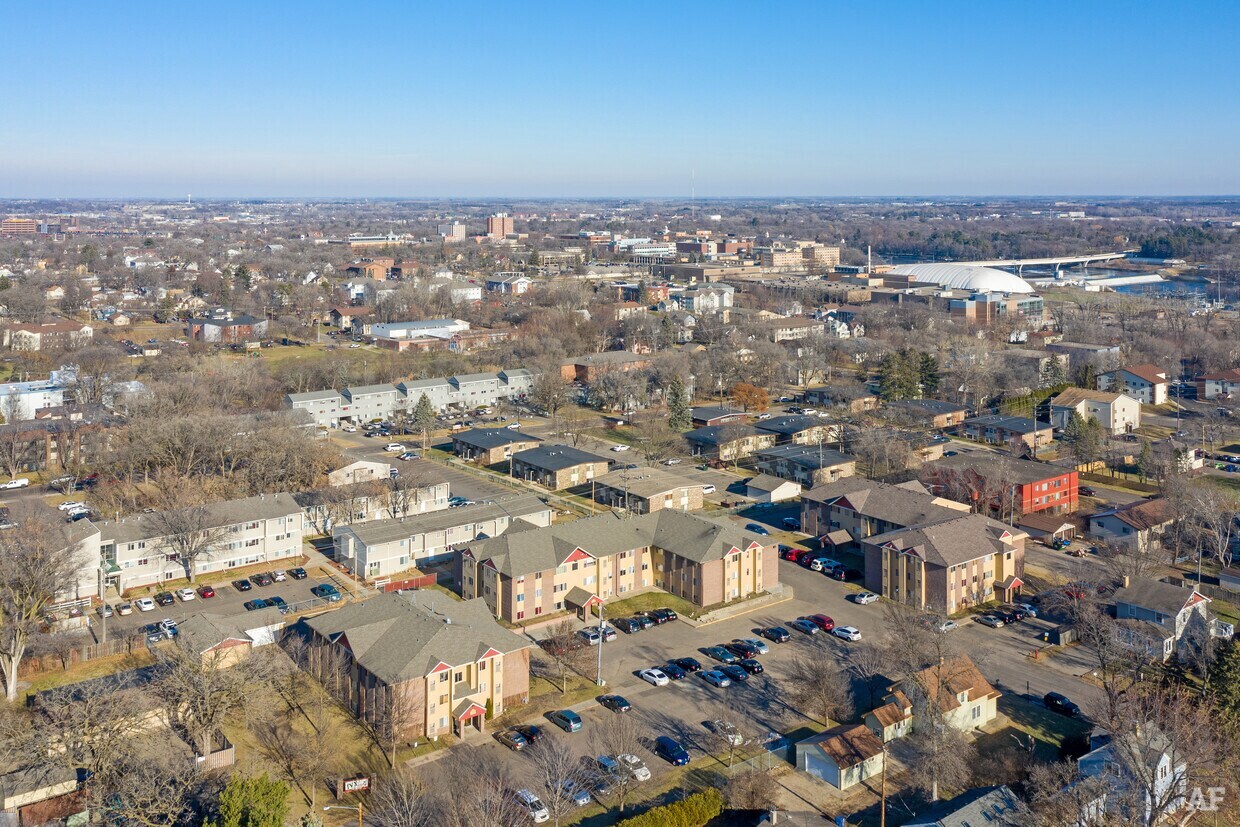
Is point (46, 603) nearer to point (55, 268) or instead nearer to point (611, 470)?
point (611, 470)

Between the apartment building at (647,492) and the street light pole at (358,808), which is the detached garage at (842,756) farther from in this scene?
the apartment building at (647,492)

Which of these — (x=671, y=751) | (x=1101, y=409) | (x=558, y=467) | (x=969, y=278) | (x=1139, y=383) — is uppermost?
(x=969, y=278)

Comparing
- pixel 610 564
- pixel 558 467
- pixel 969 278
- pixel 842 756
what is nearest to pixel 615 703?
pixel 842 756

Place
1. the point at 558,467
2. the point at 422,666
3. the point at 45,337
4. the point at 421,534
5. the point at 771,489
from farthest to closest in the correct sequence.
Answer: the point at 45,337, the point at 558,467, the point at 771,489, the point at 421,534, the point at 422,666

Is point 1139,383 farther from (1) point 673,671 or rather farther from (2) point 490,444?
(1) point 673,671

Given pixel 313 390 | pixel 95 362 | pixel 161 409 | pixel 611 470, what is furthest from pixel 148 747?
pixel 95 362

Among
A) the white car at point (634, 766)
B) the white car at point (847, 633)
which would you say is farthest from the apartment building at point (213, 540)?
the white car at point (847, 633)

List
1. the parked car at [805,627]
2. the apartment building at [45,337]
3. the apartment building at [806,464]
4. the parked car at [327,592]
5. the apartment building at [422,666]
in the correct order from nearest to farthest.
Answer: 1. the apartment building at [422,666]
2. the parked car at [805,627]
3. the parked car at [327,592]
4. the apartment building at [806,464]
5. the apartment building at [45,337]
